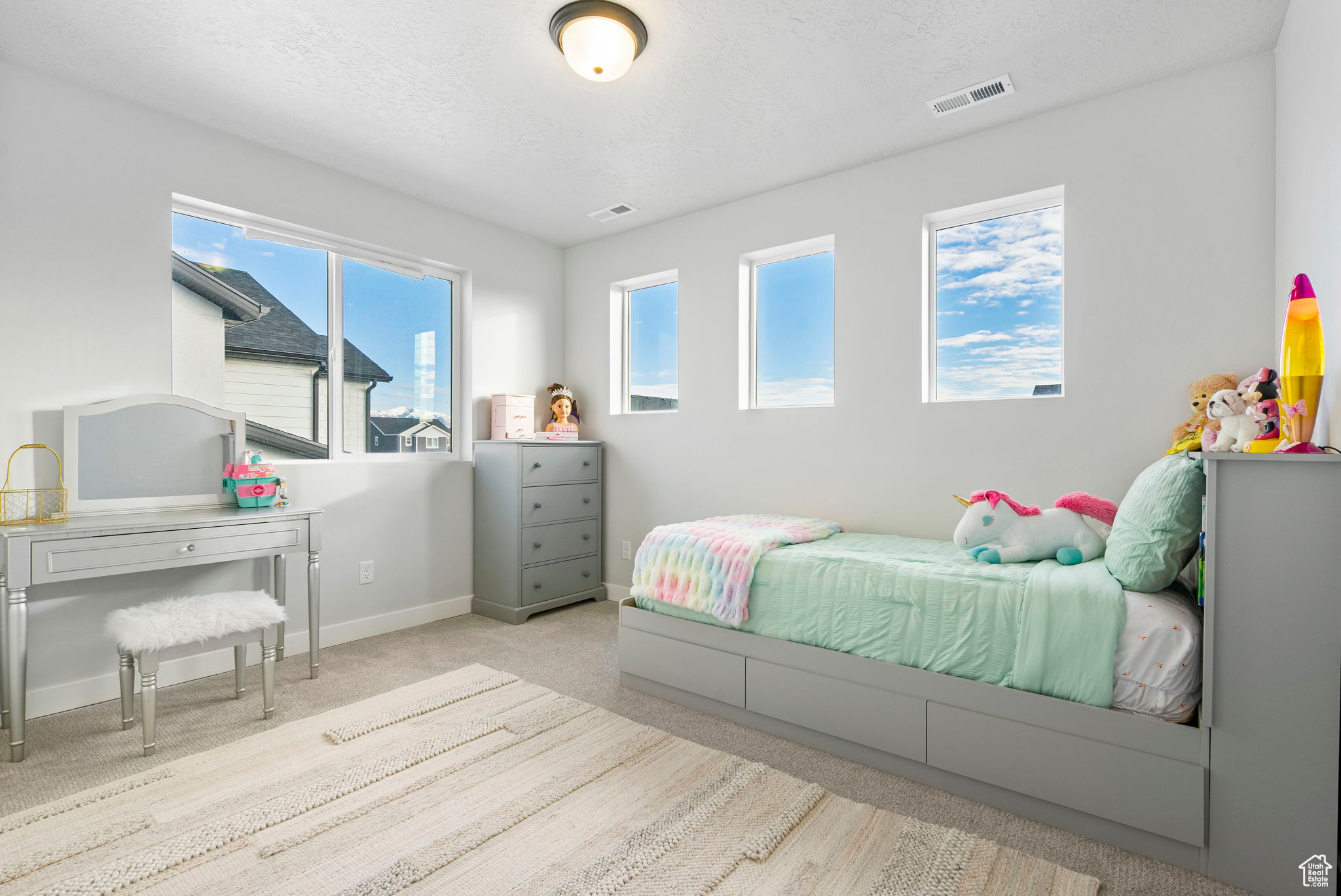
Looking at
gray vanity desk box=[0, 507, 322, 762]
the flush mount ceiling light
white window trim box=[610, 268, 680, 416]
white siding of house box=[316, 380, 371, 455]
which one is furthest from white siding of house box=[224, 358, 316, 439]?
the flush mount ceiling light

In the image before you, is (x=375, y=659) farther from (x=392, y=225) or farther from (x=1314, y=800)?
(x=1314, y=800)

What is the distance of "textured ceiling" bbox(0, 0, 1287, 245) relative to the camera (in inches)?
83.3

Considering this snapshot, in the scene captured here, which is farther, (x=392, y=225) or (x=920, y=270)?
(x=392, y=225)

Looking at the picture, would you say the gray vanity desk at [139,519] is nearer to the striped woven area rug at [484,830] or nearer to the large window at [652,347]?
the striped woven area rug at [484,830]

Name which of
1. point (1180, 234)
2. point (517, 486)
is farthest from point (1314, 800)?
point (517, 486)

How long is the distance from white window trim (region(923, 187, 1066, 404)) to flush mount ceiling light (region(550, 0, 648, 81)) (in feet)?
5.41

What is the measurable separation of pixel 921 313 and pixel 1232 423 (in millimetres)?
1428

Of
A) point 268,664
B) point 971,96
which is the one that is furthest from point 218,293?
point 971,96

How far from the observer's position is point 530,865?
159 centimetres

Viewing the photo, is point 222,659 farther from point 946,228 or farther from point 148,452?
point 946,228

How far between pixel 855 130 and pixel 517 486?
2.55m

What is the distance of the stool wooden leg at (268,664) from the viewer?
2393mm

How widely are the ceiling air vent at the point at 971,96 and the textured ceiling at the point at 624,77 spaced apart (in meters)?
0.05

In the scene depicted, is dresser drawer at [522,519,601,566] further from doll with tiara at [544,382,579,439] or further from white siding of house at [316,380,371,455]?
white siding of house at [316,380,371,455]
